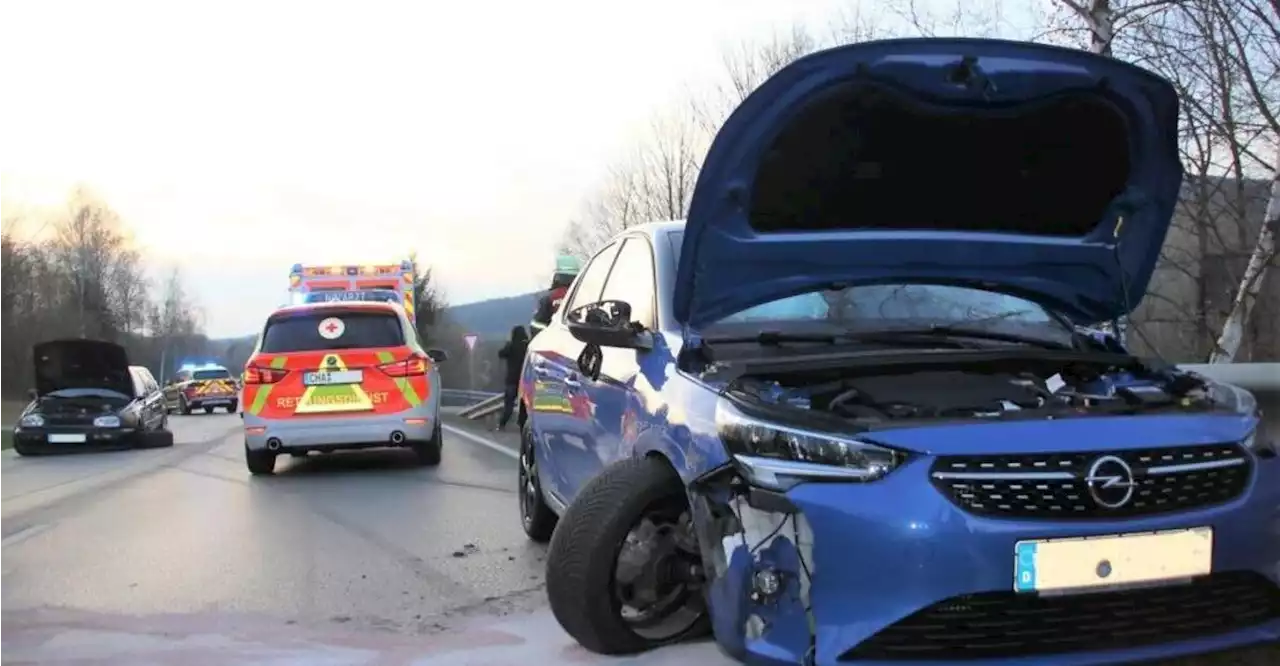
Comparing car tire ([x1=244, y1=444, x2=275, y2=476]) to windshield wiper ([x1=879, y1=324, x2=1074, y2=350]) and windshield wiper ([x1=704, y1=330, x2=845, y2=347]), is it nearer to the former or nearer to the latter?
windshield wiper ([x1=704, y1=330, x2=845, y2=347])

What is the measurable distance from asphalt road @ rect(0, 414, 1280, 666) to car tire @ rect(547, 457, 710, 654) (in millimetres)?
89

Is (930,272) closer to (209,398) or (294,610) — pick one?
(294,610)

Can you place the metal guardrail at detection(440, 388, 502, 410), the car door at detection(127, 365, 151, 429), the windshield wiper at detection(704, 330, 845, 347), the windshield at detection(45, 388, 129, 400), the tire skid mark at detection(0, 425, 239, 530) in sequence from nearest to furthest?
the windshield wiper at detection(704, 330, 845, 347)
the tire skid mark at detection(0, 425, 239, 530)
the windshield at detection(45, 388, 129, 400)
the car door at detection(127, 365, 151, 429)
the metal guardrail at detection(440, 388, 502, 410)

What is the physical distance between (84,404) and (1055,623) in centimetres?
1637

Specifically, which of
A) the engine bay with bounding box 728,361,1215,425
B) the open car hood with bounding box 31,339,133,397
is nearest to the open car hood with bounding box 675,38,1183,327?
the engine bay with bounding box 728,361,1215,425

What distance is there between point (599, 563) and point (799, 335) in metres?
1.25

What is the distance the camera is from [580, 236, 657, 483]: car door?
157 inches

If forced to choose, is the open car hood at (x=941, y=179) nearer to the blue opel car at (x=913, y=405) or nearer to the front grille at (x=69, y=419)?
the blue opel car at (x=913, y=405)

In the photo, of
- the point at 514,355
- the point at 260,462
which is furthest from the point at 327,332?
the point at 514,355

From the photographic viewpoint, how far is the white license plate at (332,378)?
9.94 meters

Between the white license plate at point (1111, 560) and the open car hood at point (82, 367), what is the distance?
1632cm

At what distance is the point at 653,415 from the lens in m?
3.67

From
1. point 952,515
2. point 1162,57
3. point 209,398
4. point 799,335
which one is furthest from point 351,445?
point 209,398

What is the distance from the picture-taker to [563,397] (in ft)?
16.9
